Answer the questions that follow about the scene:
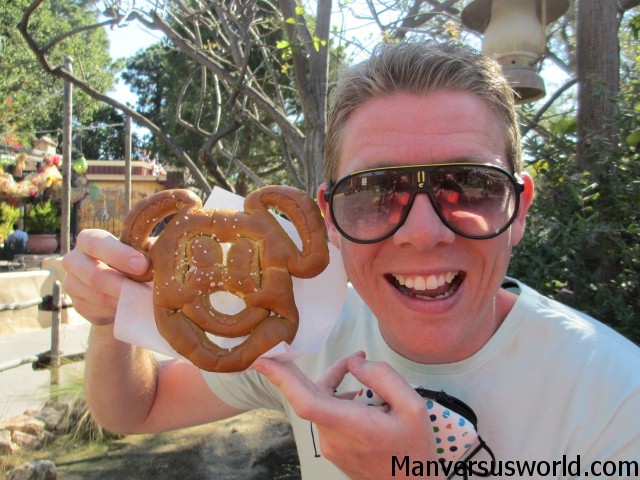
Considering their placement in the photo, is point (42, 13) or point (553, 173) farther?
point (42, 13)

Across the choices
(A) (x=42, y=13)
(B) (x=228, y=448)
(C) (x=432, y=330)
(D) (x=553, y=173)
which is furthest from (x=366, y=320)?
(A) (x=42, y=13)

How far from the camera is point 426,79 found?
1.39 metres

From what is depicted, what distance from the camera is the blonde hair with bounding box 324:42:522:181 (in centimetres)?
140

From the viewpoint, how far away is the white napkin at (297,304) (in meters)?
1.39

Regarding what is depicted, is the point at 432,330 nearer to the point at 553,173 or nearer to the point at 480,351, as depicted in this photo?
the point at 480,351

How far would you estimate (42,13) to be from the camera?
1889 cm

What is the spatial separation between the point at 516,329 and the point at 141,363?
3.97 ft

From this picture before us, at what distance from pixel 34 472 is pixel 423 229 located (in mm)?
3021

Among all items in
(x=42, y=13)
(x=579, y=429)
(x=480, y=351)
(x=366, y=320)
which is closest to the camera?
(x=579, y=429)

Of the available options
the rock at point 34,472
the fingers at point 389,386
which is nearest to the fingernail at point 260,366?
the fingers at point 389,386

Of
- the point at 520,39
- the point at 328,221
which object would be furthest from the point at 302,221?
the point at 520,39

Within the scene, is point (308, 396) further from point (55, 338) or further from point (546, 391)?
point (55, 338)

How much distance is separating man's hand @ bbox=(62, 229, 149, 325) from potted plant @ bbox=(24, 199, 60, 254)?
43.9ft

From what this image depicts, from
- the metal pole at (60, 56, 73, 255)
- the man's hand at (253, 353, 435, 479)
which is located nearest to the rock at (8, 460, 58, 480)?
the man's hand at (253, 353, 435, 479)
